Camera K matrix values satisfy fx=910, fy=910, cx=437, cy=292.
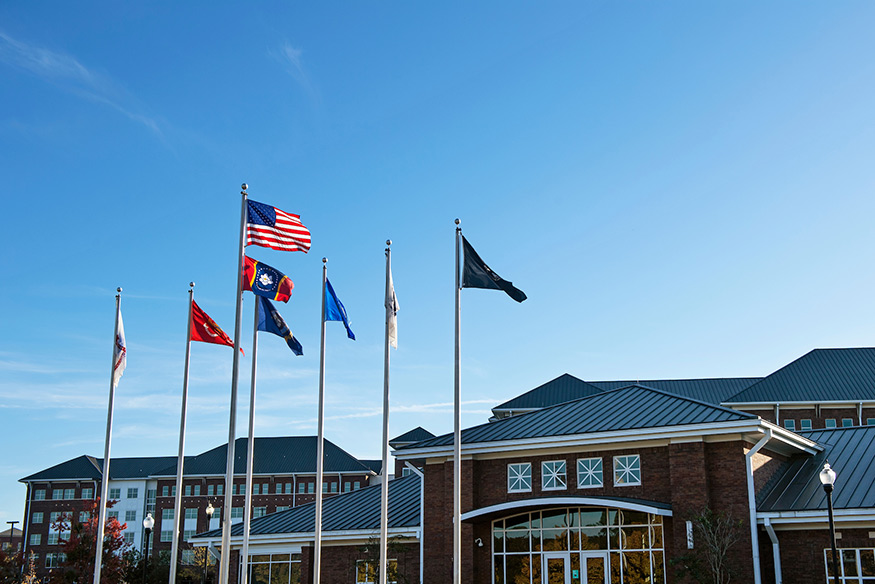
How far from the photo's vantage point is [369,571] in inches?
1267

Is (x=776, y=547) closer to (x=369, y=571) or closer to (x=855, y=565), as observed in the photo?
(x=855, y=565)

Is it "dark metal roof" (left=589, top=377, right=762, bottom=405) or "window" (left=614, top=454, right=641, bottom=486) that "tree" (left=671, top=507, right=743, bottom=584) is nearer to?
"window" (left=614, top=454, right=641, bottom=486)

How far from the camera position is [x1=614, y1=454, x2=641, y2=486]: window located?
28109mm

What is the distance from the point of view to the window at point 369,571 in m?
31.6

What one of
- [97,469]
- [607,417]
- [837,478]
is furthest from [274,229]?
[97,469]

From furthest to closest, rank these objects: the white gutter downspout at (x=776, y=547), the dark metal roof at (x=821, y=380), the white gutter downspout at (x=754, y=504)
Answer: the dark metal roof at (x=821, y=380)
the white gutter downspout at (x=776, y=547)
the white gutter downspout at (x=754, y=504)

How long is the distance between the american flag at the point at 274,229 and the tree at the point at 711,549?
534 inches

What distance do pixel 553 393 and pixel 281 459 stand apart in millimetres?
40084

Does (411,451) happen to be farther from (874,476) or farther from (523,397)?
(523,397)

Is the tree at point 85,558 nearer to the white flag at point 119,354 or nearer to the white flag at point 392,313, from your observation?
the white flag at point 119,354

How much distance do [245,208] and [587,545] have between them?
15324 mm

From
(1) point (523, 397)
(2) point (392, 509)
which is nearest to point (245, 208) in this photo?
(2) point (392, 509)

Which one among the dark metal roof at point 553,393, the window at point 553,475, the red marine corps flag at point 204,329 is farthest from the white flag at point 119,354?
the dark metal roof at point 553,393

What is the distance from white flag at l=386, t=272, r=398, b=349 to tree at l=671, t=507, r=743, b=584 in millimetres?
10197
